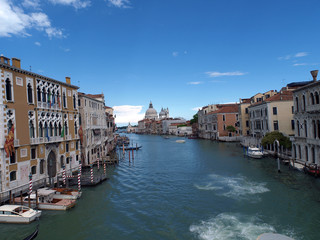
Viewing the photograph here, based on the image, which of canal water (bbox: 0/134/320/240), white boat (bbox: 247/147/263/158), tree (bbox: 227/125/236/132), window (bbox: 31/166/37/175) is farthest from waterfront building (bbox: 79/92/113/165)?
tree (bbox: 227/125/236/132)

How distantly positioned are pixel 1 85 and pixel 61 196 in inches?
354

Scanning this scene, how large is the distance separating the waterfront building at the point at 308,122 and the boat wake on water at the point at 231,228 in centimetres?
1222

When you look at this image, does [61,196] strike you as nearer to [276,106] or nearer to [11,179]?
[11,179]

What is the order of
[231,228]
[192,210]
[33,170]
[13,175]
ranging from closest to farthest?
[231,228] < [192,210] < [13,175] < [33,170]

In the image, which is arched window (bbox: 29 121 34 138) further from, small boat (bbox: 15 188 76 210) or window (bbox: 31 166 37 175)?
small boat (bbox: 15 188 76 210)

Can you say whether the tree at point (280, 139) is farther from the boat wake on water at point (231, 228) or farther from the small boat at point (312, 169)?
the boat wake on water at point (231, 228)

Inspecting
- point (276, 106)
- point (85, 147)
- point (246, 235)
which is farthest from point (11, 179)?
point (276, 106)

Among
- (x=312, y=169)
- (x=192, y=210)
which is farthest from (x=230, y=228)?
(x=312, y=169)

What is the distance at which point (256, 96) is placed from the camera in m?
48.1

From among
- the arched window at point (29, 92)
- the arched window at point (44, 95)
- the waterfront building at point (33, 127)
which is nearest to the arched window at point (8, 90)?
the waterfront building at point (33, 127)

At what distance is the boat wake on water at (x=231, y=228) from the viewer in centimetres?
1194

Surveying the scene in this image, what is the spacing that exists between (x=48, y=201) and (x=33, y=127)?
654cm

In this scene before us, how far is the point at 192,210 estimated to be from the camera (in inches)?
613

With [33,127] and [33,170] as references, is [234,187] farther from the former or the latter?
[33,127]
